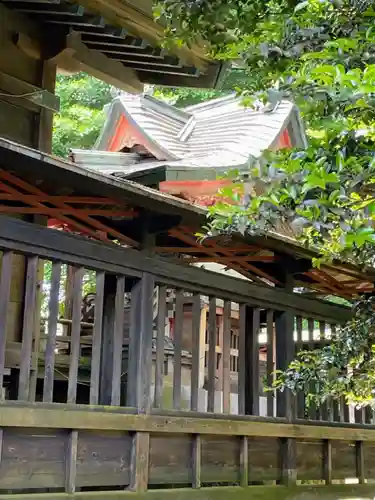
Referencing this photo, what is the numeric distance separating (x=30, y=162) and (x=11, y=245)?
2.12 feet

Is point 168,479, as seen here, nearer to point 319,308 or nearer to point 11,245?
point 11,245

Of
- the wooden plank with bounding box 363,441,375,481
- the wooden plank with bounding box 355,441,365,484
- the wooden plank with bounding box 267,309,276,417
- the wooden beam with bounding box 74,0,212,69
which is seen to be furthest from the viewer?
the wooden plank with bounding box 363,441,375,481

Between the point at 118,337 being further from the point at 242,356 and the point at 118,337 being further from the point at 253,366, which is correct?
the point at 253,366

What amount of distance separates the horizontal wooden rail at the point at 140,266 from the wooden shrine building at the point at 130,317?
0.05 ft

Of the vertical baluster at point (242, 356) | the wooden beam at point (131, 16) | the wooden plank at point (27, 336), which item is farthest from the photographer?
the wooden beam at point (131, 16)

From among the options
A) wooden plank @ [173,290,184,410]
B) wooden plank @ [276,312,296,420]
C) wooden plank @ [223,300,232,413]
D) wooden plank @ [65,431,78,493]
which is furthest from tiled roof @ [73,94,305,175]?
wooden plank @ [65,431,78,493]

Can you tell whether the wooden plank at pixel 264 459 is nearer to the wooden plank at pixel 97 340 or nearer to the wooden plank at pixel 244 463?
the wooden plank at pixel 244 463

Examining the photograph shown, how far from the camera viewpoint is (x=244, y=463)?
6.21 metres

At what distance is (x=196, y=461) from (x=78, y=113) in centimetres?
1310

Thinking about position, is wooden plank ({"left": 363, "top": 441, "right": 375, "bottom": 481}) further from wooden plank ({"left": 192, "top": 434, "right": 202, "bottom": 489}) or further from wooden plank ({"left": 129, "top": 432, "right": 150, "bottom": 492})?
wooden plank ({"left": 129, "top": 432, "right": 150, "bottom": 492})

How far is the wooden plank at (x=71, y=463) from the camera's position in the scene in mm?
4789

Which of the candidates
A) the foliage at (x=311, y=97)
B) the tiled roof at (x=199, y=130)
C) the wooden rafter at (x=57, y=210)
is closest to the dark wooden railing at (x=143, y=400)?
the wooden rafter at (x=57, y=210)

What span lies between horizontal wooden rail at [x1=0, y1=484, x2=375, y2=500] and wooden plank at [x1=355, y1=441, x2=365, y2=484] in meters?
0.10

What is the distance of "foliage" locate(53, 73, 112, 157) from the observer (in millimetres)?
16781
